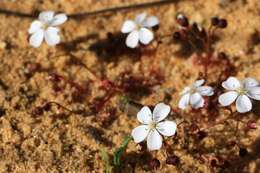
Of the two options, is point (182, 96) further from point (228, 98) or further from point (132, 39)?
point (132, 39)

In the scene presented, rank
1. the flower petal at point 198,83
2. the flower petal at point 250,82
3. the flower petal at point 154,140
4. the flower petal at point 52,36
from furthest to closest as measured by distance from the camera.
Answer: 1. the flower petal at point 52,36
2. the flower petal at point 198,83
3. the flower petal at point 250,82
4. the flower petal at point 154,140

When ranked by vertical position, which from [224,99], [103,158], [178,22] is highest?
[178,22]

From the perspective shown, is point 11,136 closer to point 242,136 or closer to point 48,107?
point 48,107

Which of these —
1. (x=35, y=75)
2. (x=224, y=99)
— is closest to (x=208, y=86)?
(x=224, y=99)

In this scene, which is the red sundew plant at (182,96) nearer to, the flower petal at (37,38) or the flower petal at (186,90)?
the flower petal at (186,90)

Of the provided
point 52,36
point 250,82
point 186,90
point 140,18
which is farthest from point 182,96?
point 52,36

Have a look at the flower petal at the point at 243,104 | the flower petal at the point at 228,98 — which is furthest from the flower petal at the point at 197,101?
the flower petal at the point at 243,104
